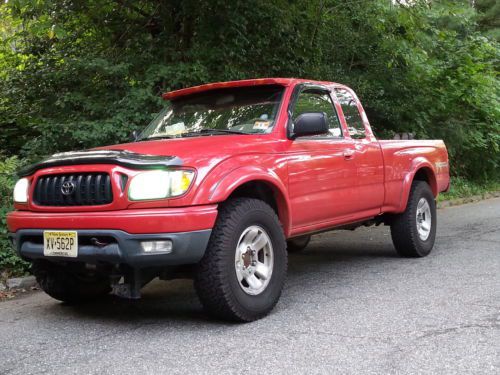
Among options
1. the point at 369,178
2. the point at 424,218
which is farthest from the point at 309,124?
the point at 424,218

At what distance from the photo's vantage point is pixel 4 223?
6.31 meters

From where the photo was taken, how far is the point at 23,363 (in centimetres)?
354

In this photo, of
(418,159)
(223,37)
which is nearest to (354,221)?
(418,159)

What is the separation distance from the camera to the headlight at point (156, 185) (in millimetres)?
3855

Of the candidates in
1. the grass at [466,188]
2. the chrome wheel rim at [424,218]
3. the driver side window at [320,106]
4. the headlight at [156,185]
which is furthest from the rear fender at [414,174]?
the grass at [466,188]

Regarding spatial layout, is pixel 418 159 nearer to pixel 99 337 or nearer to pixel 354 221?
pixel 354 221

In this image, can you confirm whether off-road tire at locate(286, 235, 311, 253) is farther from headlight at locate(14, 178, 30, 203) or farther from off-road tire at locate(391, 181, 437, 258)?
headlight at locate(14, 178, 30, 203)

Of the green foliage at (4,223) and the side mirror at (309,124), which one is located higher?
the side mirror at (309,124)

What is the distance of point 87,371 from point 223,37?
662 cm

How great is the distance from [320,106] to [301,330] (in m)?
2.47

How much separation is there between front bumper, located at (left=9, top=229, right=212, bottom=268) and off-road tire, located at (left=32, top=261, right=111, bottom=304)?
77 centimetres

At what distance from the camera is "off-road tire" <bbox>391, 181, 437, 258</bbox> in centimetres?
648

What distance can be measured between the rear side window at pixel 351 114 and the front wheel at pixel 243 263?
1965 millimetres

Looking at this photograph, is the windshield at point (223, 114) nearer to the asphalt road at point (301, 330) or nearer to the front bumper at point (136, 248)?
the front bumper at point (136, 248)
